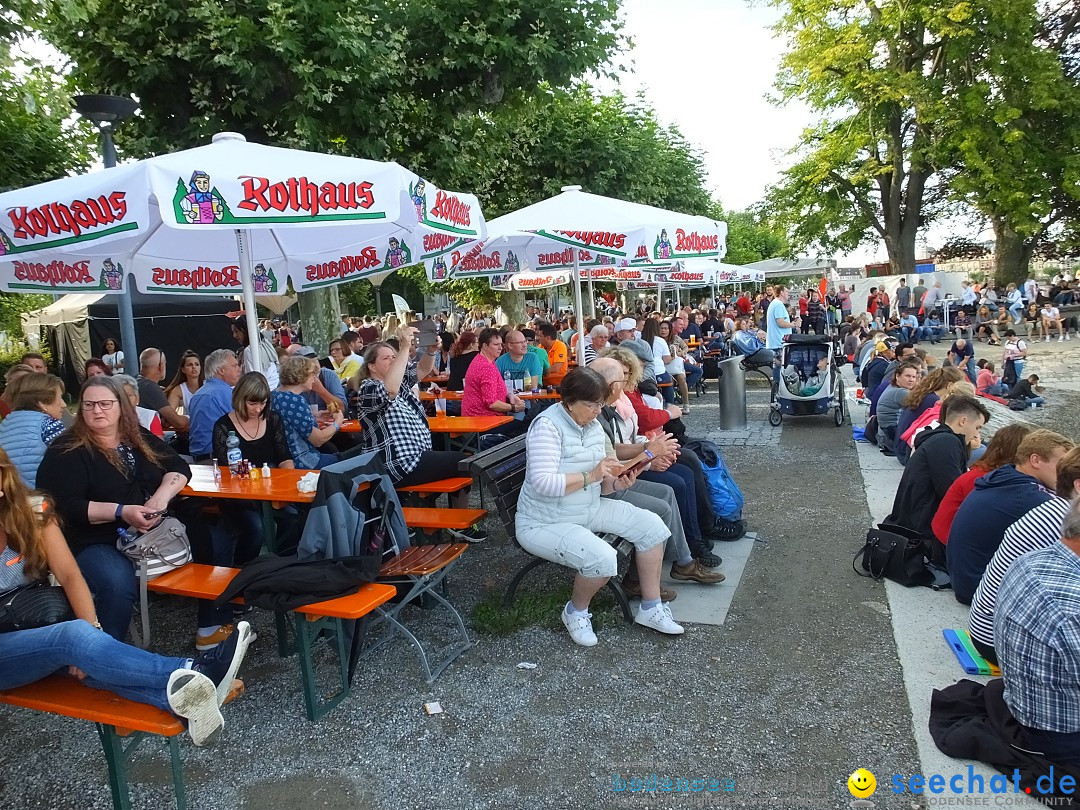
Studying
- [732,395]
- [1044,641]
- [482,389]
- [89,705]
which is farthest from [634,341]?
[89,705]

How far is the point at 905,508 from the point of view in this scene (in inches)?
196

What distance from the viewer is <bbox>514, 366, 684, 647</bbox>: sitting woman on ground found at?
4.06m

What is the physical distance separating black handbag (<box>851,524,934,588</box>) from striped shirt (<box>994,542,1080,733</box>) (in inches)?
76.3

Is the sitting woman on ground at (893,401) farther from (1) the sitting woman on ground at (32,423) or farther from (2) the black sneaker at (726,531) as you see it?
(1) the sitting woman on ground at (32,423)

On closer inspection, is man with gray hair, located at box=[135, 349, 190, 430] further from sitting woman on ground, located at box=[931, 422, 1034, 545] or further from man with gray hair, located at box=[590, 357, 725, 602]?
sitting woman on ground, located at box=[931, 422, 1034, 545]

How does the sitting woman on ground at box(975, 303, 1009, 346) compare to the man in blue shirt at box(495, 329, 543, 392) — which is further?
the sitting woman on ground at box(975, 303, 1009, 346)

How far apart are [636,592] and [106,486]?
117 inches

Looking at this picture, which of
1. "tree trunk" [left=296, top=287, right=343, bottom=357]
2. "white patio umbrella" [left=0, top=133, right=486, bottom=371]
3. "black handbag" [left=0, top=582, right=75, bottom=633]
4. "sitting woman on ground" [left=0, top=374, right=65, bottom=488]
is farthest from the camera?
"tree trunk" [left=296, top=287, right=343, bottom=357]

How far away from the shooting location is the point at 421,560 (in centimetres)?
409

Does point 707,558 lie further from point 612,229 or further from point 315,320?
point 315,320

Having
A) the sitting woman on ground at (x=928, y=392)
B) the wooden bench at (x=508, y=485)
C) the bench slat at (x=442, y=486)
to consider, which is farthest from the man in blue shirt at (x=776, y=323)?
the wooden bench at (x=508, y=485)

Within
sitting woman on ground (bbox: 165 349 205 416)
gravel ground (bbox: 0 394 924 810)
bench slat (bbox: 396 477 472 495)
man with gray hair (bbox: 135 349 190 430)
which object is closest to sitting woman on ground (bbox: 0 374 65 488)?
gravel ground (bbox: 0 394 924 810)

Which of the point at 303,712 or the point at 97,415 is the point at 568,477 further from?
the point at 97,415

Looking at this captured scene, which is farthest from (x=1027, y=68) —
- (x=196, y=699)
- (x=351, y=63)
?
(x=196, y=699)
